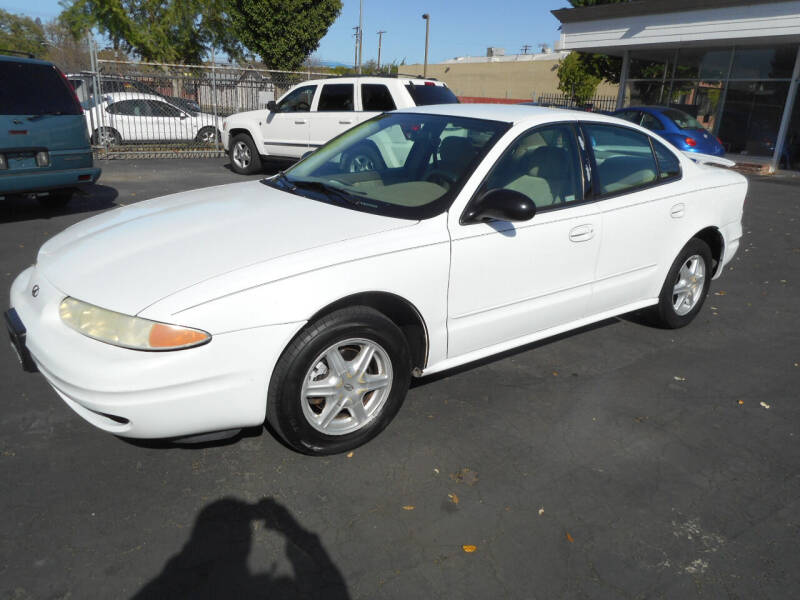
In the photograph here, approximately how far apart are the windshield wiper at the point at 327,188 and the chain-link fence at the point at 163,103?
37.6 ft

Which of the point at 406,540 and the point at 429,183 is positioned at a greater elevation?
the point at 429,183

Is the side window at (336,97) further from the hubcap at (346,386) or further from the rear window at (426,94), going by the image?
the hubcap at (346,386)

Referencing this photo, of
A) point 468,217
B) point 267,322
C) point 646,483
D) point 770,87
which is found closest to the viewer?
point 267,322

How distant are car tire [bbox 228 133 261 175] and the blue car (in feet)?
26.8

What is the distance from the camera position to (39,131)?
709 centimetres

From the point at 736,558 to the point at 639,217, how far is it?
230 centimetres

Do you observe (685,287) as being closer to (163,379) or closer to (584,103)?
(163,379)

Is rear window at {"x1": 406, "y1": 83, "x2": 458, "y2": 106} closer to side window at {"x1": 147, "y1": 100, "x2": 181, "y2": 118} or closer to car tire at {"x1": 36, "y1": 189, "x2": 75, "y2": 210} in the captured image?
car tire at {"x1": 36, "y1": 189, "x2": 75, "y2": 210}

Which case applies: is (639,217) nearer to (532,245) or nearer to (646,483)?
(532,245)

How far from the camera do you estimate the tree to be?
77.9ft

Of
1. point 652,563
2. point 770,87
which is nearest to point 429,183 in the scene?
point 652,563

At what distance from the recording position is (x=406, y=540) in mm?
2520

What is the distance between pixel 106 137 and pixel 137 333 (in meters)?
13.4

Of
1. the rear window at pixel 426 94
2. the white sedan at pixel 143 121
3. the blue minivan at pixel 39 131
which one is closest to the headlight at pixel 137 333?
the blue minivan at pixel 39 131
